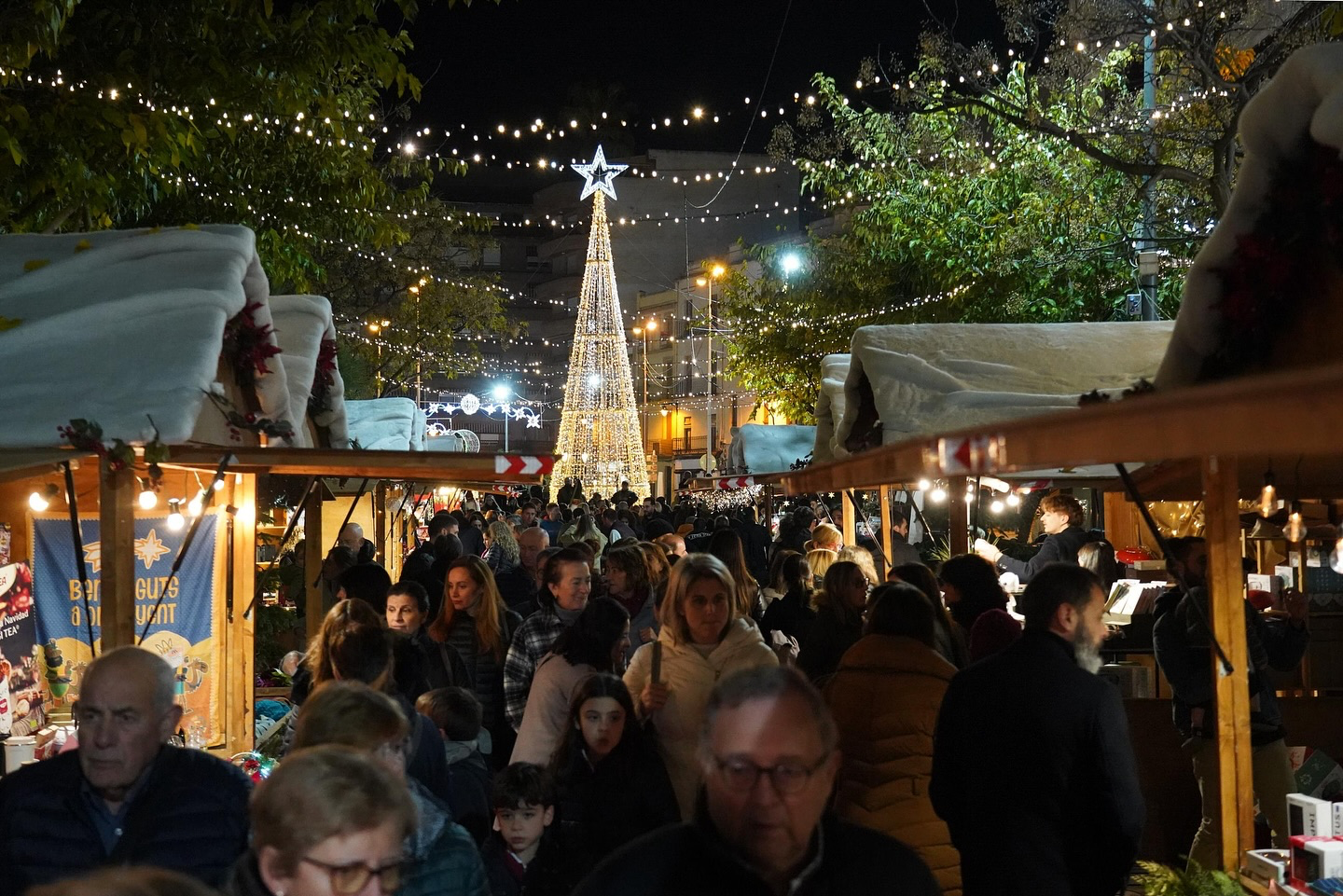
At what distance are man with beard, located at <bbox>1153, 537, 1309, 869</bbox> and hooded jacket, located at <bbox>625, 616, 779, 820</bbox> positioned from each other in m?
2.19

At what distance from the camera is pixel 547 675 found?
640cm

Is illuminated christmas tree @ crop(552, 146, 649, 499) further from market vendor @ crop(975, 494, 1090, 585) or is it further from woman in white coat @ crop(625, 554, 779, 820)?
woman in white coat @ crop(625, 554, 779, 820)

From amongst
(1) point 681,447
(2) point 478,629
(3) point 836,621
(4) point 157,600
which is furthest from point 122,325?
(1) point 681,447

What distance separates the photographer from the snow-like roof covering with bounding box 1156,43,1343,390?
4.43 metres

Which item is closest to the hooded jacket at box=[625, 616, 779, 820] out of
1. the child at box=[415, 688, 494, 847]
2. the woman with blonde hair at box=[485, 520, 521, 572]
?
the child at box=[415, 688, 494, 847]

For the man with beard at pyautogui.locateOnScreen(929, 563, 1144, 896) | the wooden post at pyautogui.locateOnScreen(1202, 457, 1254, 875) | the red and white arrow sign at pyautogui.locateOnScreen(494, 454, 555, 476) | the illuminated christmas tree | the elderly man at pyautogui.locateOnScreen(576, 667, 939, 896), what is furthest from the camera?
the illuminated christmas tree

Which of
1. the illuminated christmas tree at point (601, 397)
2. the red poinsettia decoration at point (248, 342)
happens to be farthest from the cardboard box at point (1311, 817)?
the illuminated christmas tree at point (601, 397)

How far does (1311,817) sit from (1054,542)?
5.48m

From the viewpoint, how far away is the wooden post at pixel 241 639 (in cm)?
1023

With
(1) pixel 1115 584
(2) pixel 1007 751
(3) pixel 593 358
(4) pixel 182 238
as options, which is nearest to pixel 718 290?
(3) pixel 593 358

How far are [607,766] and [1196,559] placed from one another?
4.34 metres

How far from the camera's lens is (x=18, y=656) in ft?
28.3

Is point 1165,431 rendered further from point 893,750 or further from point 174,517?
point 174,517

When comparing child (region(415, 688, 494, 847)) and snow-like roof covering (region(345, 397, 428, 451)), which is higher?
snow-like roof covering (region(345, 397, 428, 451))
